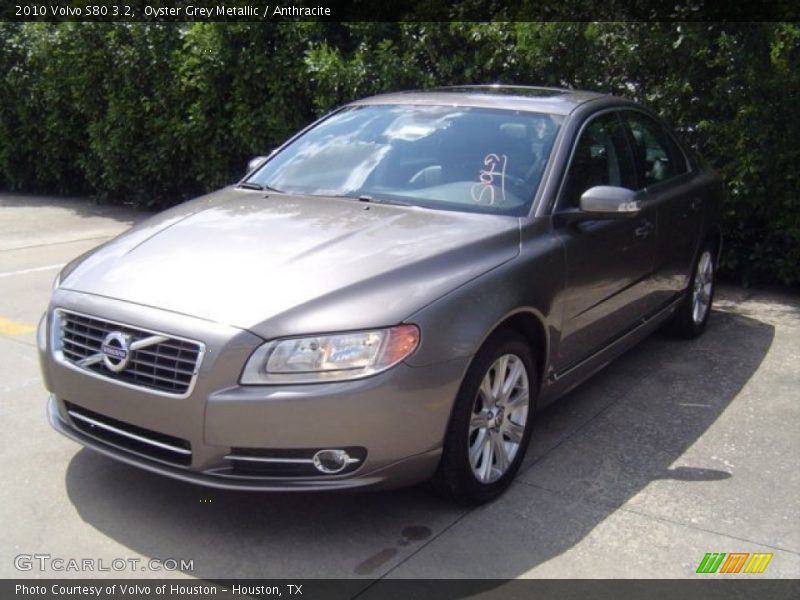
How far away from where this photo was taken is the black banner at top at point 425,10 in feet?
25.8

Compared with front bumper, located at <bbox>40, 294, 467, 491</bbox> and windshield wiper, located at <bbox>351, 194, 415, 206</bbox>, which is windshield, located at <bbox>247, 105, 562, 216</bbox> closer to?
windshield wiper, located at <bbox>351, 194, 415, 206</bbox>

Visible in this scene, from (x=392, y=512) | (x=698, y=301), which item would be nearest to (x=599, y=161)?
(x=698, y=301)

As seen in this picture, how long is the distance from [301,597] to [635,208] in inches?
99.3

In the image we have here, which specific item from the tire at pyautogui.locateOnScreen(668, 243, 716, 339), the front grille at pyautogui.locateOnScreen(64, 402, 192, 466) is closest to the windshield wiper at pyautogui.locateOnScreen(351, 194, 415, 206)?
the front grille at pyautogui.locateOnScreen(64, 402, 192, 466)

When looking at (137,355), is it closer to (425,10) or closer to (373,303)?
(373,303)

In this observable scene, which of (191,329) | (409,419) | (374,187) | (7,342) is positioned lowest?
(7,342)

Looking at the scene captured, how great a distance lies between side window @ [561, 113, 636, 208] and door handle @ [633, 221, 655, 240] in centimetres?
23

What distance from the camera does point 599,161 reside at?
505cm

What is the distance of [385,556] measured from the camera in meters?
3.60

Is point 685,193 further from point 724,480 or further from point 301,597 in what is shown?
point 301,597

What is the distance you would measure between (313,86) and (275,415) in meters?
6.77

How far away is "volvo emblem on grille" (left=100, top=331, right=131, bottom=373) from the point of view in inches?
141

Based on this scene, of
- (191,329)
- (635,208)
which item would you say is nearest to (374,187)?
(635,208)

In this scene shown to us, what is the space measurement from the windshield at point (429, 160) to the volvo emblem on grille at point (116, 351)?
1541 mm
